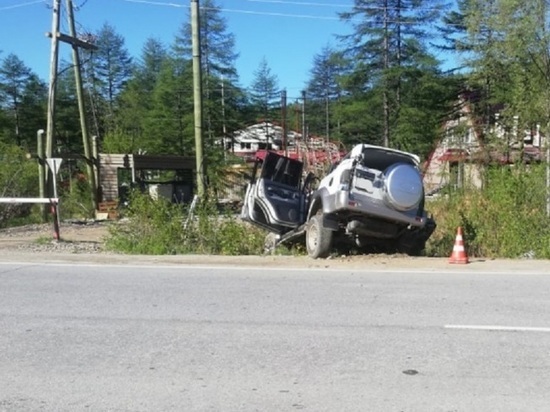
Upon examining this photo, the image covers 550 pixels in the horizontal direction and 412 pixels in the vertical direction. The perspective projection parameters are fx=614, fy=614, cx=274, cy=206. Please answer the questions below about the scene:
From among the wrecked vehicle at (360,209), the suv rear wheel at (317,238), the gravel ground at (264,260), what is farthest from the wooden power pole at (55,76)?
the suv rear wheel at (317,238)

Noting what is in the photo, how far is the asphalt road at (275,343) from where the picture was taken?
14.5 ft

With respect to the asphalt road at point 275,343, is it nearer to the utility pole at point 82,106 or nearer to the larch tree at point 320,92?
the utility pole at point 82,106

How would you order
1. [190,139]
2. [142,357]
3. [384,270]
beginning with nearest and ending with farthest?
[142,357], [384,270], [190,139]

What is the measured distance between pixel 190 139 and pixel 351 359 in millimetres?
45466

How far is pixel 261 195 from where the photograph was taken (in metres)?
12.7

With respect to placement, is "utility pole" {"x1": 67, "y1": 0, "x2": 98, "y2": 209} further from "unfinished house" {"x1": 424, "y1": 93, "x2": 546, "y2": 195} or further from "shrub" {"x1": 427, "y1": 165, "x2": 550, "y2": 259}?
"shrub" {"x1": 427, "y1": 165, "x2": 550, "y2": 259}

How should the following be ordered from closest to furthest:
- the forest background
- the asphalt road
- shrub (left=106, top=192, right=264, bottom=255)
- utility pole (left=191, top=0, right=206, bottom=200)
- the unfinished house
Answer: the asphalt road < shrub (left=106, top=192, right=264, bottom=255) < utility pole (left=191, top=0, right=206, bottom=200) < the unfinished house < the forest background

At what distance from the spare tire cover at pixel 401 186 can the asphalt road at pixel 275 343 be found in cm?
157

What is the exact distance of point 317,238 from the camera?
11336mm

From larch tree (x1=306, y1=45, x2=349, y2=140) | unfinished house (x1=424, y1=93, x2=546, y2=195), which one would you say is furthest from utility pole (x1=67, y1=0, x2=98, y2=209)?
larch tree (x1=306, y1=45, x2=349, y2=140)

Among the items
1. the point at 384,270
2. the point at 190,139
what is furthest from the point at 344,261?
the point at 190,139

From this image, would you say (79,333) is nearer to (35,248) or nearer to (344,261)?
(344,261)

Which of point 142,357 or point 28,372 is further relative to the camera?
point 142,357

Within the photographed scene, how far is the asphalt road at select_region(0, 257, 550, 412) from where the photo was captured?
4.43 m
